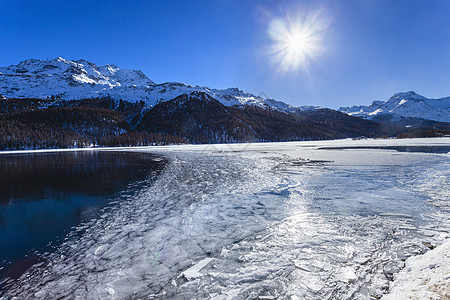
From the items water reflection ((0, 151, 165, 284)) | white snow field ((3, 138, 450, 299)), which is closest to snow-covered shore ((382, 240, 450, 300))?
white snow field ((3, 138, 450, 299))

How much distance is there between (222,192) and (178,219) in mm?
4261

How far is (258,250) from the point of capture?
19.5 ft

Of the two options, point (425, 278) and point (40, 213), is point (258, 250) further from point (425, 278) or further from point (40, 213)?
point (40, 213)

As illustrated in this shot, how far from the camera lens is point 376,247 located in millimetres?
5840

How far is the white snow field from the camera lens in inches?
171

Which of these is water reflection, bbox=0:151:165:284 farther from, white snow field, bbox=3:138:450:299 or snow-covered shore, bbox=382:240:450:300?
snow-covered shore, bbox=382:240:450:300

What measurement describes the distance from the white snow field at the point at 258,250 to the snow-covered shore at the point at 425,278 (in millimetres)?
18

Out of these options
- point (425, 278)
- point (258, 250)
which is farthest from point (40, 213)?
point (425, 278)

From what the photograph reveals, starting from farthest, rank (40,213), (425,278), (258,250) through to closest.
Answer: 1. (40,213)
2. (258,250)
3. (425,278)

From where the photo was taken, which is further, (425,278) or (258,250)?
(258,250)

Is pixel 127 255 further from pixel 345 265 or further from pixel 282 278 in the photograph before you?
pixel 345 265

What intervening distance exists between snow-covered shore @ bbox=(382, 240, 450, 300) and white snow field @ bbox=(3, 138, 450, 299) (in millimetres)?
18

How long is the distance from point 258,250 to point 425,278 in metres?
3.40

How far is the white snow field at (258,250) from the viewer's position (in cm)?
435
